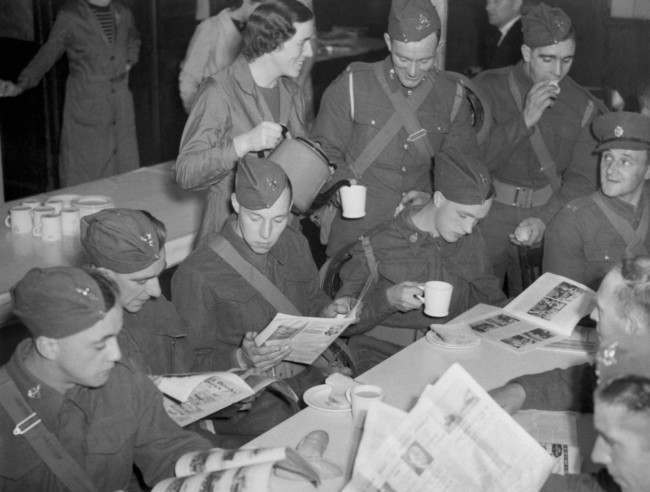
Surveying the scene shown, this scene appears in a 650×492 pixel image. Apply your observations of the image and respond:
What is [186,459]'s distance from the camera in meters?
2.43

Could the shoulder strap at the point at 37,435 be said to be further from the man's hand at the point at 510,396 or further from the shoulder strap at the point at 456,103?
the shoulder strap at the point at 456,103

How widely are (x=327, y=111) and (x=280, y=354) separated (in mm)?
1461

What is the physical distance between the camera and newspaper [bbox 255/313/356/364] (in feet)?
9.99

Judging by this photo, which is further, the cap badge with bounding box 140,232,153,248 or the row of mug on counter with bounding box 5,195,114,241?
the row of mug on counter with bounding box 5,195,114,241

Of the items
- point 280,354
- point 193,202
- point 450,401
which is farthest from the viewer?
point 193,202

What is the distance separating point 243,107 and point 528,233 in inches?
56.4

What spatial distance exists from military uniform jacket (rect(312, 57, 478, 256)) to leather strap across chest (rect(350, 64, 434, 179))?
A: 0.7 inches

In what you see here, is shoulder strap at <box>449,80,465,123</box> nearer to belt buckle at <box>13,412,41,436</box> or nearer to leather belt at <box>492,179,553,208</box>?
leather belt at <box>492,179,553,208</box>

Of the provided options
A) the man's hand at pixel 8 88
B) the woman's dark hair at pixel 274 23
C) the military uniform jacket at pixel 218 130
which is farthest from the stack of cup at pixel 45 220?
the man's hand at pixel 8 88

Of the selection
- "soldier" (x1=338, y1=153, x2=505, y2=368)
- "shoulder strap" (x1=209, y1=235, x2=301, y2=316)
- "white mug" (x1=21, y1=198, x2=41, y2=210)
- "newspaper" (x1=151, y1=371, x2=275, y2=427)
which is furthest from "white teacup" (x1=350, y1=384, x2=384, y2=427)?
"white mug" (x1=21, y1=198, x2=41, y2=210)

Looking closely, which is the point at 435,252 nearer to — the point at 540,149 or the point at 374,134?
the point at 374,134

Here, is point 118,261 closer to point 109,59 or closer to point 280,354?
point 280,354

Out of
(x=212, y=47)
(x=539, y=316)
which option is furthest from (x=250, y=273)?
(x=212, y=47)

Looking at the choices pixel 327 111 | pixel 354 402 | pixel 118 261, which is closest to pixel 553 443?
pixel 354 402
